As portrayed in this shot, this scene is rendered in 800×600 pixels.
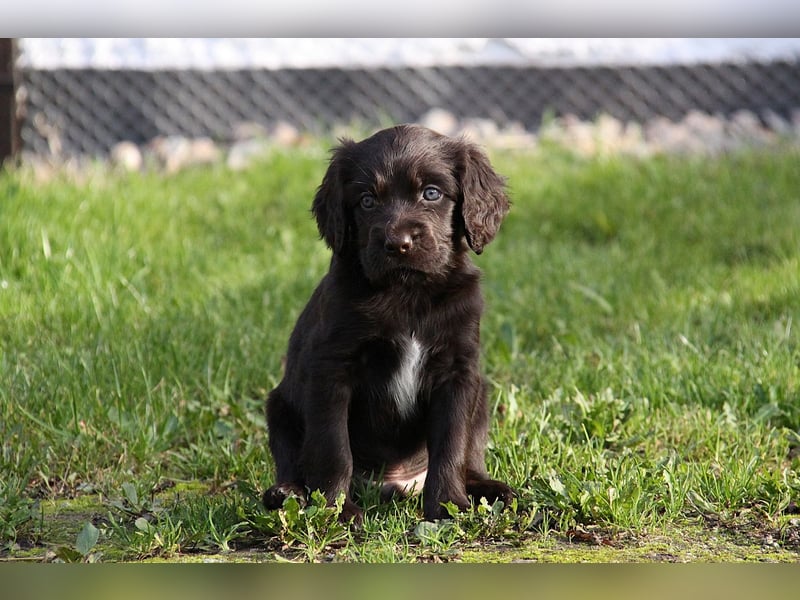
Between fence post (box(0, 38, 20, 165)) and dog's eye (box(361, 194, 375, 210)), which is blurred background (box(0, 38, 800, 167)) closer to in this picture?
fence post (box(0, 38, 20, 165))

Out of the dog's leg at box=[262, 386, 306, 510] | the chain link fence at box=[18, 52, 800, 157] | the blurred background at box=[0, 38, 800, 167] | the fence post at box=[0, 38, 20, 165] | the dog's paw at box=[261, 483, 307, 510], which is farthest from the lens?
the chain link fence at box=[18, 52, 800, 157]

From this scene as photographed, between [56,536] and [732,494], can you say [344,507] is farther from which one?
[732,494]

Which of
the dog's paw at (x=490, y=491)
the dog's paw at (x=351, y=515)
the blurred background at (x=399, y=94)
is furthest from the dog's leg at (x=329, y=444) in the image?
the blurred background at (x=399, y=94)

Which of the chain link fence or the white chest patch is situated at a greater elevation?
the chain link fence

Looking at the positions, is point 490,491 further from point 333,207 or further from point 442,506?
point 333,207

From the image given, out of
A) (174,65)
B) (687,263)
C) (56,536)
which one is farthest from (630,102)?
(56,536)

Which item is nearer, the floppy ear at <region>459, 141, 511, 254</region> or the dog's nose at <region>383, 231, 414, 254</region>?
the dog's nose at <region>383, 231, 414, 254</region>

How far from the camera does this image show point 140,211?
→ 5.95 m

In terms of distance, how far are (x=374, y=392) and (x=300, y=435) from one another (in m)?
0.33

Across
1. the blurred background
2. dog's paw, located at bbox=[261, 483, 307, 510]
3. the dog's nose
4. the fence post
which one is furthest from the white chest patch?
the fence post

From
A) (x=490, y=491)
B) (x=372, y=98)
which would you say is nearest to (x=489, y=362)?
(x=490, y=491)

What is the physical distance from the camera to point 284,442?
11.0 feet

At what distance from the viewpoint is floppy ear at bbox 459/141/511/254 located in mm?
3209

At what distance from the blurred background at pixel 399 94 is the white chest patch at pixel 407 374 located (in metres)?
3.88
